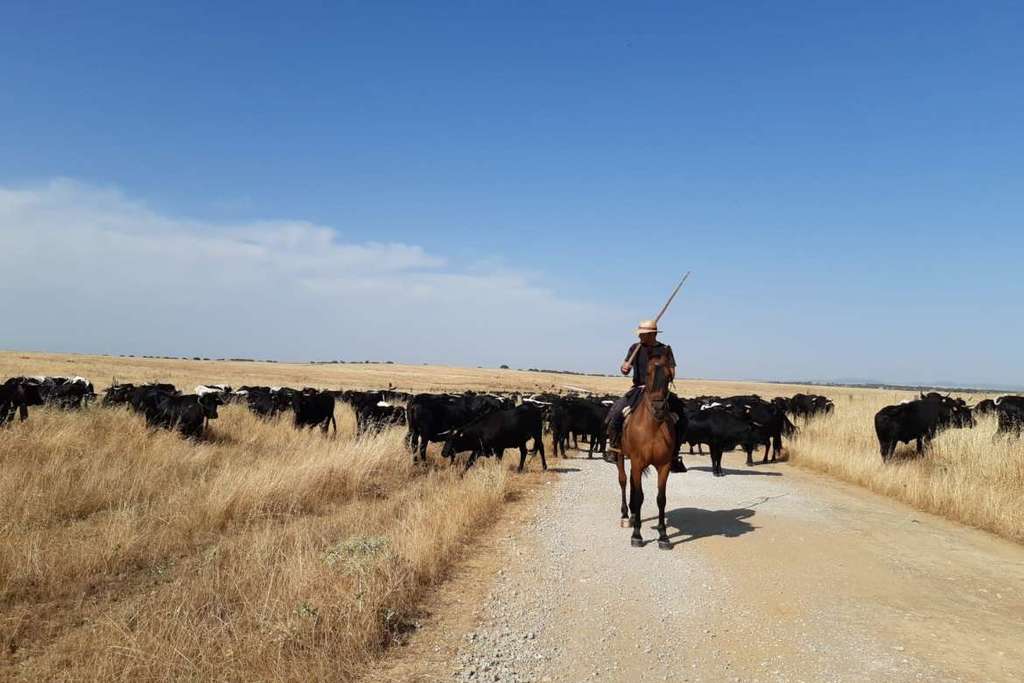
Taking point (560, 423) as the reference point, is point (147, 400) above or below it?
above

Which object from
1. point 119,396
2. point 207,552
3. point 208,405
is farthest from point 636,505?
point 119,396

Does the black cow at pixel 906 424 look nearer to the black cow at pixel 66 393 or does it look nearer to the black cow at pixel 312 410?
the black cow at pixel 312 410

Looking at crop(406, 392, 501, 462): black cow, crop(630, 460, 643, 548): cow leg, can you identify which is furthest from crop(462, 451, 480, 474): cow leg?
crop(630, 460, 643, 548): cow leg

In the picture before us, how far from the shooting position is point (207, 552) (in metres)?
7.61

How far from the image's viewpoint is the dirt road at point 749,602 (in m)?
4.99

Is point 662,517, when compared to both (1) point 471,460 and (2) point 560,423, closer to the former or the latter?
(1) point 471,460

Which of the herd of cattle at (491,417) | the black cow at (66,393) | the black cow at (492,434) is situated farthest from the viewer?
the black cow at (66,393)

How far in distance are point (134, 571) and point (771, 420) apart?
16.4 m

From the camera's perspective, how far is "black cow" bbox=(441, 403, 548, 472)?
1392 centimetres

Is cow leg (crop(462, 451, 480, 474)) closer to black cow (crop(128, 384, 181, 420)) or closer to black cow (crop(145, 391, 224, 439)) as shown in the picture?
black cow (crop(145, 391, 224, 439))

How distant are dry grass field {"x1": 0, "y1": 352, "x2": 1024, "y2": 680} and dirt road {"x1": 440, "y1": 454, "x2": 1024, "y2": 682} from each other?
929 mm

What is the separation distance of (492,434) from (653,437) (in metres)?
6.06

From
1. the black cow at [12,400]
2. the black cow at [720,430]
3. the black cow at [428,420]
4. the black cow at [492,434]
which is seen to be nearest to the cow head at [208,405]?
the black cow at [12,400]

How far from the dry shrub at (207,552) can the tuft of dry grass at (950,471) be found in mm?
7712
